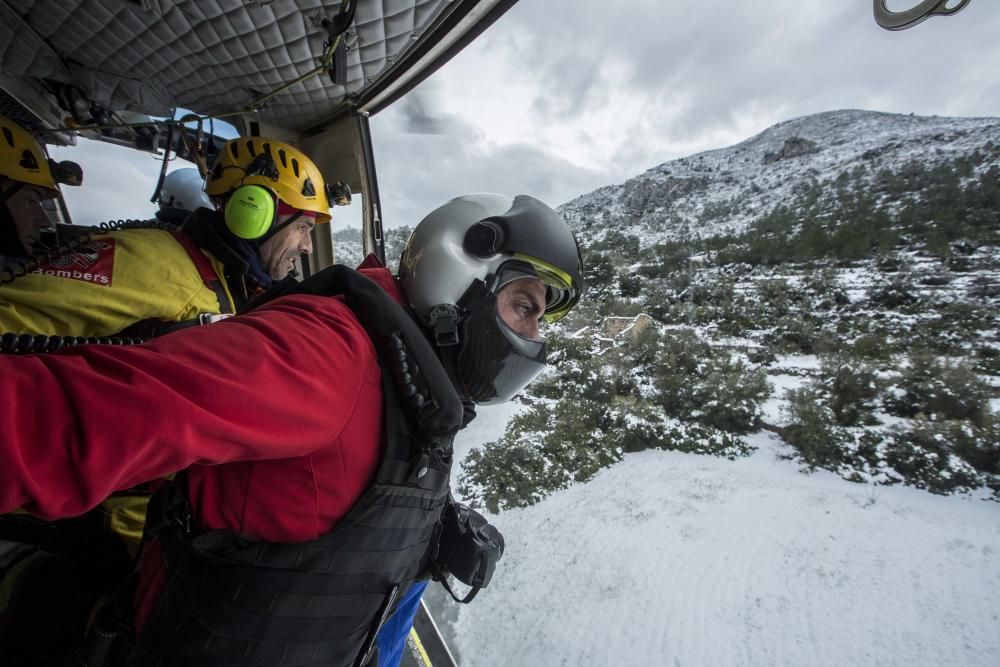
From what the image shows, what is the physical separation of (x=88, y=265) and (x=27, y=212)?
1.00m

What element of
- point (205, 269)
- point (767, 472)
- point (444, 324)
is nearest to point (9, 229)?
point (205, 269)

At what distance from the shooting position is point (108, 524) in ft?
4.17

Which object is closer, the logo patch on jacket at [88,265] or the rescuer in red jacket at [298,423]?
the rescuer in red jacket at [298,423]

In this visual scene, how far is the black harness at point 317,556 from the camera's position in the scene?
2.61 feet

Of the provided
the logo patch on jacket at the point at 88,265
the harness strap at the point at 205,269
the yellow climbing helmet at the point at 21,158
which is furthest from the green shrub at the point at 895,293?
the yellow climbing helmet at the point at 21,158

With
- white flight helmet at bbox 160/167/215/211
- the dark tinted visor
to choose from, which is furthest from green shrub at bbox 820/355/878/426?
white flight helmet at bbox 160/167/215/211

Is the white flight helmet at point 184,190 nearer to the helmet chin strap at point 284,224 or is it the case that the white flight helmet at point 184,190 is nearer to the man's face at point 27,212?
the man's face at point 27,212

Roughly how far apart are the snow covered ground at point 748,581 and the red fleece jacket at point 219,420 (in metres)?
3.25

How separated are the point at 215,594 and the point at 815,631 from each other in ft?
14.2

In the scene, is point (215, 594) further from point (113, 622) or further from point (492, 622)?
point (492, 622)

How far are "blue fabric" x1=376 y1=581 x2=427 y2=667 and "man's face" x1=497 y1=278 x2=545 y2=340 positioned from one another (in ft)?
3.31

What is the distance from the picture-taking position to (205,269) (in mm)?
1548

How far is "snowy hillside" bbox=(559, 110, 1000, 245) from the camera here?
87.2 feet

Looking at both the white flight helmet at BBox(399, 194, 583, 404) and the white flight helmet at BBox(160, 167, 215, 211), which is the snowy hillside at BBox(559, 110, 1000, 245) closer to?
the white flight helmet at BBox(160, 167, 215, 211)
